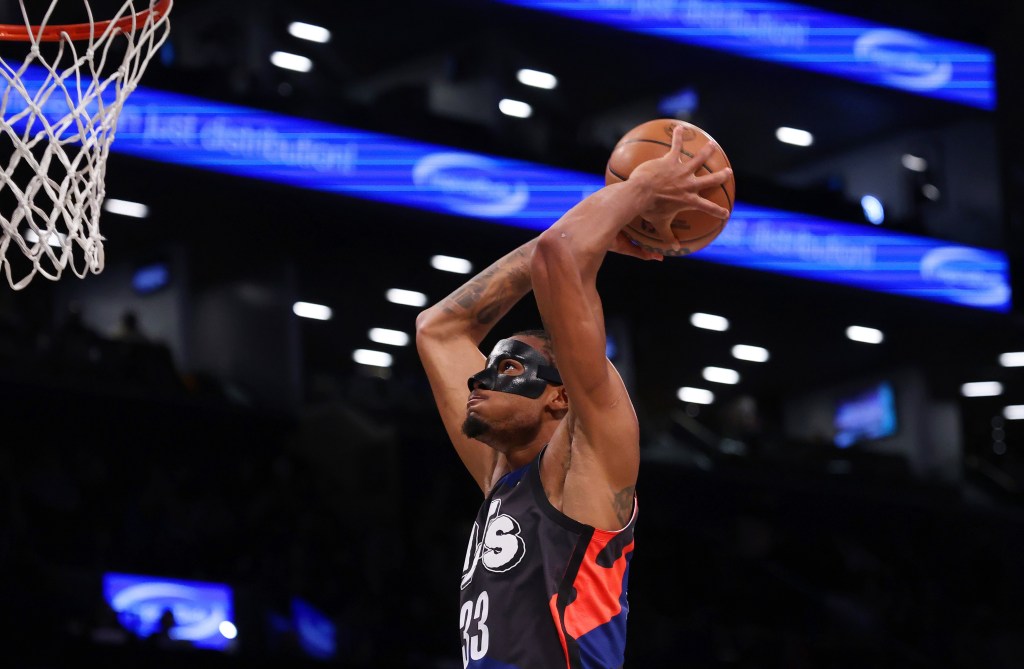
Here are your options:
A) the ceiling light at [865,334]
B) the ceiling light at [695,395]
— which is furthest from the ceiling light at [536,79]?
the ceiling light at [695,395]

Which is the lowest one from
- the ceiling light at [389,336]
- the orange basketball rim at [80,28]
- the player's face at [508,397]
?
the player's face at [508,397]

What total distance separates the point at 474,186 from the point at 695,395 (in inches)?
373

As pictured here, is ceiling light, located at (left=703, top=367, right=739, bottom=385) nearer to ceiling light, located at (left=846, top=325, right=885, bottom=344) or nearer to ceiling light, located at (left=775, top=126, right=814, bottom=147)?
ceiling light, located at (left=846, top=325, right=885, bottom=344)

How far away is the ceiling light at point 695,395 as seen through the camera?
21641 mm

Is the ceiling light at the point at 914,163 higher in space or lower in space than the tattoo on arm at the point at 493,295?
higher

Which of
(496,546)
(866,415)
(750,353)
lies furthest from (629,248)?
(866,415)

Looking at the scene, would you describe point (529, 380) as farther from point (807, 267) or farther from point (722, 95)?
point (722, 95)

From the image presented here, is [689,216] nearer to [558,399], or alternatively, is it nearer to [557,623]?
[558,399]

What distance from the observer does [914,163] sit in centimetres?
1859

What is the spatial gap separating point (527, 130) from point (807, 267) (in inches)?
126

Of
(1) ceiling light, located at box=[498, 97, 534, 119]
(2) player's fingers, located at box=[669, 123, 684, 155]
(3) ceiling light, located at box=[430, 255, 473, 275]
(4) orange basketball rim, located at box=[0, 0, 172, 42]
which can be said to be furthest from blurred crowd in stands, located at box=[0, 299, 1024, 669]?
(2) player's fingers, located at box=[669, 123, 684, 155]

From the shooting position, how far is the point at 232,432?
14.1 m

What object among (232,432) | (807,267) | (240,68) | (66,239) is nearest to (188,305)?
(232,432)

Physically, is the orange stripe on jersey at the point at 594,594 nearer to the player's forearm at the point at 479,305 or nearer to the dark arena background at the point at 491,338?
the player's forearm at the point at 479,305
